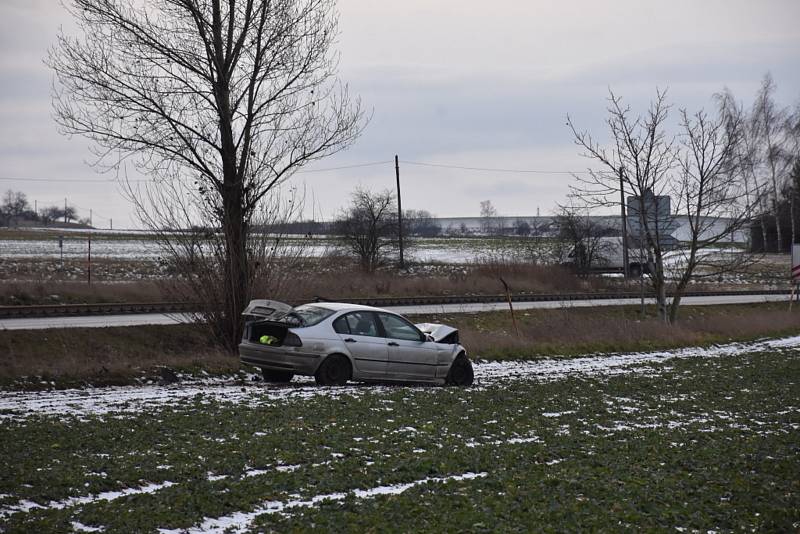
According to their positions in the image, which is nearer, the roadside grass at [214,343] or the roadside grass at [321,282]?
the roadside grass at [214,343]

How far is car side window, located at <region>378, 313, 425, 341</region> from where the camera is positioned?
17.3 meters

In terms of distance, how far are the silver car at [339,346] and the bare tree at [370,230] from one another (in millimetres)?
35091

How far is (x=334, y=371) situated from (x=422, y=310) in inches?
726

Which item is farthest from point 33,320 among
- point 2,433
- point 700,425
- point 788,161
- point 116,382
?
point 788,161

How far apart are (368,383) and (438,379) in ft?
4.41

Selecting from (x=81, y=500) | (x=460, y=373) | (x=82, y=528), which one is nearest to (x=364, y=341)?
(x=460, y=373)

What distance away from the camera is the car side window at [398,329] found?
56.9 feet

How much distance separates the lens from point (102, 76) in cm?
2094

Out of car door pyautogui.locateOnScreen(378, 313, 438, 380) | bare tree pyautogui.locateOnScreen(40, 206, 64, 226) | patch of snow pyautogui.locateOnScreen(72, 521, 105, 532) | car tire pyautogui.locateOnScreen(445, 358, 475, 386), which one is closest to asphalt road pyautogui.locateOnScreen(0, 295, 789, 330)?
car door pyautogui.locateOnScreen(378, 313, 438, 380)

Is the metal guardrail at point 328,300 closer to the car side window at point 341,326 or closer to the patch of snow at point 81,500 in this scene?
the car side window at point 341,326

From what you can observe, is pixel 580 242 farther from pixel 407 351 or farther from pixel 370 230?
pixel 407 351

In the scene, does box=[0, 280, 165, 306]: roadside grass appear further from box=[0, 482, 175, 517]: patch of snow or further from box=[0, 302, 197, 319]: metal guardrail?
box=[0, 482, 175, 517]: patch of snow

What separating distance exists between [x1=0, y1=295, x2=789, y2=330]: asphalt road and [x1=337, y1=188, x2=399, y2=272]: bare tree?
14410 millimetres

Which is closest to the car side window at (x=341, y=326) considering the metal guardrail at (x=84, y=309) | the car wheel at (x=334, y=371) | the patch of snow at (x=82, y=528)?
→ the car wheel at (x=334, y=371)
